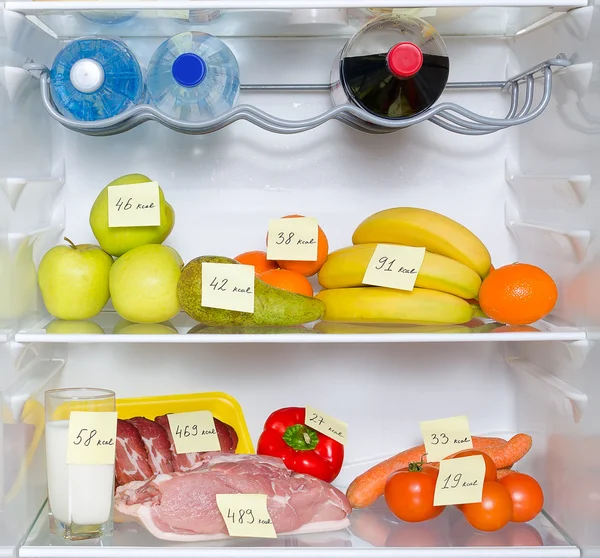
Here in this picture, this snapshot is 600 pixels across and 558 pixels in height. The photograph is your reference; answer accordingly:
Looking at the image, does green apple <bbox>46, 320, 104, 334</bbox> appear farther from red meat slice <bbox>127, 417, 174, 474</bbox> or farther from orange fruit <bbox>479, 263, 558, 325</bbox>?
orange fruit <bbox>479, 263, 558, 325</bbox>

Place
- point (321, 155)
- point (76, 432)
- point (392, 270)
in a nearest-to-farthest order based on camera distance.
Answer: point (76, 432) → point (392, 270) → point (321, 155)

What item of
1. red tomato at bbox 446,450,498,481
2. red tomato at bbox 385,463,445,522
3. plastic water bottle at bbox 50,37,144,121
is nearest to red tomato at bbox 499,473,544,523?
red tomato at bbox 446,450,498,481

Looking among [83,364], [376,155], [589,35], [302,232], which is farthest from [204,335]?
[589,35]

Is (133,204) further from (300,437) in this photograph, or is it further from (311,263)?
(300,437)

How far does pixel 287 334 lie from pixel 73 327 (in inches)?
14.9

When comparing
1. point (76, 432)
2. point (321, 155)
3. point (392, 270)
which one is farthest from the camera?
point (321, 155)

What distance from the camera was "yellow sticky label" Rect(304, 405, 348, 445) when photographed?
1.46 metres

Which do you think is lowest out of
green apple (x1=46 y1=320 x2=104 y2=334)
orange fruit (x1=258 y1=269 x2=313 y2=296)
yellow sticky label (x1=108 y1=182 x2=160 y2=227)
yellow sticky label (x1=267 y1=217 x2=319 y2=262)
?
green apple (x1=46 y1=320 x2=104 y2=334)

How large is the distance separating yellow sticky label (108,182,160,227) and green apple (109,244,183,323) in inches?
2.3

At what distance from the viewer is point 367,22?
136cm

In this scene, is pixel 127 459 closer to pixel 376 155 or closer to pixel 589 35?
pixel 376 155

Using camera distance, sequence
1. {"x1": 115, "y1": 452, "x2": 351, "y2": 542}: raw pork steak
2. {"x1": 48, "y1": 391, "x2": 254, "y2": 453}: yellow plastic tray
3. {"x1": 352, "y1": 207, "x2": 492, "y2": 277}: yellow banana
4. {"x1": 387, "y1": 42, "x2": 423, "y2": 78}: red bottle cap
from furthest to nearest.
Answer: {"x1": 48, "y1": 391, "x2": 254, "y2": 453}: yellow plastic tray < {"x1": 352, "y1": 207, "x2": 492, "y2": 277}: yellow banana < {"x1": 115, "y1": 452, "x2": 351, "y2": 542}: raw pork steak < {"x1": 387, "y1": 42, "x2": 423, "y2": 78}: red bottle cap

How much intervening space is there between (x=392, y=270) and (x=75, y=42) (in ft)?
2.18

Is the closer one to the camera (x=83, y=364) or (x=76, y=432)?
(x=76, y=432)
